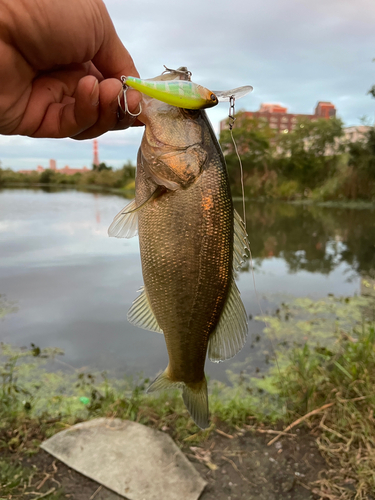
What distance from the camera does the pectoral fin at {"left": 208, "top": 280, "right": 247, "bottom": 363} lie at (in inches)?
65.2

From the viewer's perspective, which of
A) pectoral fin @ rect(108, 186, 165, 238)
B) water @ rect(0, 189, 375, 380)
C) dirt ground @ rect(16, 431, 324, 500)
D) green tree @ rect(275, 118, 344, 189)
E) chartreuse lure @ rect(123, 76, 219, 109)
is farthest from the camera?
green tree @ rect(275, 118, 344, 189)

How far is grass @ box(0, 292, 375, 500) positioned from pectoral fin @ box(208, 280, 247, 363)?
1.07 m

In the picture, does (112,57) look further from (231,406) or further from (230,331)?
(231,406)

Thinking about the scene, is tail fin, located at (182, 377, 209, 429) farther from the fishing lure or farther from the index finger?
the index finger

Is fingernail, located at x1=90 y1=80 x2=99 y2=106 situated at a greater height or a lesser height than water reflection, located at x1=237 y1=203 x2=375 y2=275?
greater

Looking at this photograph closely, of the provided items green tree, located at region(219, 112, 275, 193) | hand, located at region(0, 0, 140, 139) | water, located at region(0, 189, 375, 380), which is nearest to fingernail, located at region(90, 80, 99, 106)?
hand, located at region(0, 0, 140, 139)

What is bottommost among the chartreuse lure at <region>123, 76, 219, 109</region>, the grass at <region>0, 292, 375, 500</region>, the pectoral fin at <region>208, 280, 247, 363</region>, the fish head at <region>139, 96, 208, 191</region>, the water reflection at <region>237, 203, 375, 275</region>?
the grass at <region>0, 292, 375, 500</region>

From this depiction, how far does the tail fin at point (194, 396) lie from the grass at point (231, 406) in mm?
998

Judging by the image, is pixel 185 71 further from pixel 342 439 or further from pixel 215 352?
pixel 342 439

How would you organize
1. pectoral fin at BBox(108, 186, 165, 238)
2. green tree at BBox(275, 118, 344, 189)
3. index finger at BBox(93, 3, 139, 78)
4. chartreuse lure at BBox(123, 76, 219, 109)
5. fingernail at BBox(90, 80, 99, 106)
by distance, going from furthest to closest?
green tree at BBox(275, 118, 344, 189) < index finger at BBox(93, 3, 139, 78) < pectoral fin at BBox(108, 186, 165, 238) < fingernail at BBox(90, 80, 99, 106) < chartreuse lure at BBox(123, 76, 219, 109)

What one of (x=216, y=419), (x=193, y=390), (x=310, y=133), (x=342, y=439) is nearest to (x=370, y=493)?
(x=342, y=439)

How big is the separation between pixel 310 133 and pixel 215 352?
25844 millimetres

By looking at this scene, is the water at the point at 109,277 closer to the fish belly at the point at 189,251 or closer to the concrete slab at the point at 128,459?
the concrete slab at the point at 128,459

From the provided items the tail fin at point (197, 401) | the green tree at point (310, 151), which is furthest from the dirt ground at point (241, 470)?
the green tree at point (310, 151)
